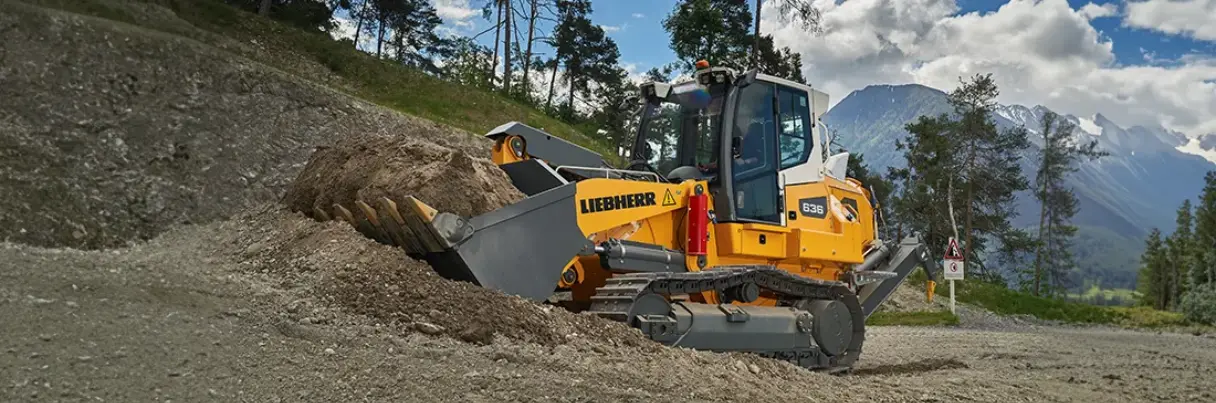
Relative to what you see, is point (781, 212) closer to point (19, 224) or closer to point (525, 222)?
point (525, 222)

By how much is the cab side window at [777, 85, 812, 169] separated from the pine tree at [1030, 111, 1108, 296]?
134ft

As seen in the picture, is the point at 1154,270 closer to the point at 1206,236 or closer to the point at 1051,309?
the point at 1206,236

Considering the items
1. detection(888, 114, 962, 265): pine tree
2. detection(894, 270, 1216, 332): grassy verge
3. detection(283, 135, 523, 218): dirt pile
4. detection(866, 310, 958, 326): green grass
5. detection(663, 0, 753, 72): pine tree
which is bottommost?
detection(866, 310, 958, 326): green grass

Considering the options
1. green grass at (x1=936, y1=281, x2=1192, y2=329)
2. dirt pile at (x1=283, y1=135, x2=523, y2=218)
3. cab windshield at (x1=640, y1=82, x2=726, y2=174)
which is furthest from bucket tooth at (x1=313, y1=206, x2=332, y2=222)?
green grass at (x1=936, y1=281, x2=1192, y2=329)

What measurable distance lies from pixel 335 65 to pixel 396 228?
1828 centimetres

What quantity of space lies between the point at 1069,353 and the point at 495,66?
28058 mm

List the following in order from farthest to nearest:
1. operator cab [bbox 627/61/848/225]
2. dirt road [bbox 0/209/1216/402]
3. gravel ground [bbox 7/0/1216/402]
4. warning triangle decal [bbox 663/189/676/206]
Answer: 1. operator cab [bbox 627/61/848/225]
2. warning triangle decal [bbox 663/189/676/206]
3. gravel ground [bbox 7/0/1216/402]
4. dirt road [bbox 0/209/1216/402]

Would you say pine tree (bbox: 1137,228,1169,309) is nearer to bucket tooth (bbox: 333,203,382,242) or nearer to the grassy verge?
the grassy verge

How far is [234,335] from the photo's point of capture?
174 inches

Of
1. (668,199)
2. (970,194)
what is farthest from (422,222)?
(970,194)

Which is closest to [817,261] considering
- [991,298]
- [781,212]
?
[781,212]

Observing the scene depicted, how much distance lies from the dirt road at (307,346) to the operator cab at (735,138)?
6.01 ft

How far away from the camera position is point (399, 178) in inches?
241

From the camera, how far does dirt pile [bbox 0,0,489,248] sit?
421 inches
